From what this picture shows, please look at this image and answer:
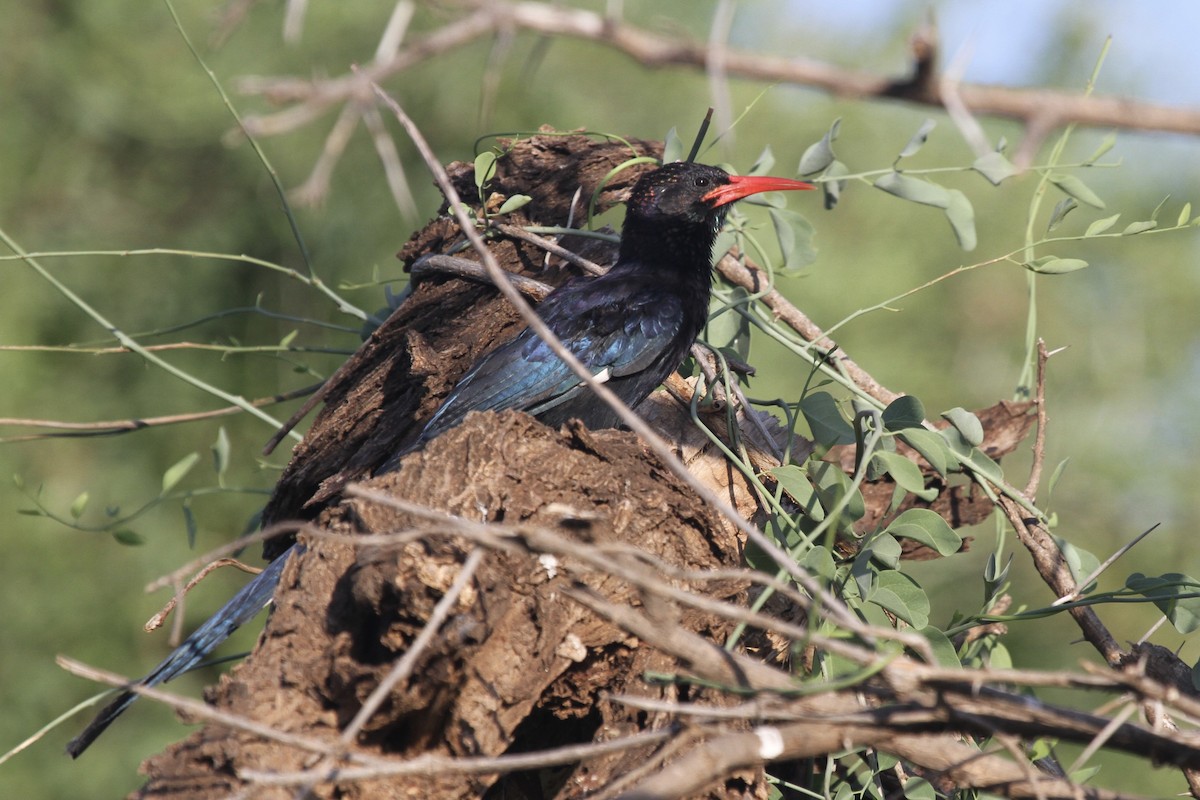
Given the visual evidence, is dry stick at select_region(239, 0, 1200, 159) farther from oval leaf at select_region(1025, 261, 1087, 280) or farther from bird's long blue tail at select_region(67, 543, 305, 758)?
oval leaf at select_region(1025, 261, 1087, 280)

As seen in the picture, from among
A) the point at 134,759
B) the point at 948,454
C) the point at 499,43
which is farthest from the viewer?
the point at 134,759

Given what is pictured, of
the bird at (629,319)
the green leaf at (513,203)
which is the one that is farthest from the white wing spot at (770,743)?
the green leaf at (513,203)

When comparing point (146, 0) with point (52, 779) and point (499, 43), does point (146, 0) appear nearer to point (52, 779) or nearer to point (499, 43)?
point (52, 779)

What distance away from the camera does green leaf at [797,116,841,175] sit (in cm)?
328

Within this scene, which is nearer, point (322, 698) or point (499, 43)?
point (499, 43)

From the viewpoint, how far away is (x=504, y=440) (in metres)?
2.51

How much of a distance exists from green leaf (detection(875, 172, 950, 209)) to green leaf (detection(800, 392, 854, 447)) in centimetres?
64

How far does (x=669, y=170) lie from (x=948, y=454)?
1.81m

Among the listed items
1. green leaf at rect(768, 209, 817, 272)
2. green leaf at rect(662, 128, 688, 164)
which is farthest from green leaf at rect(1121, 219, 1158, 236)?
green leaf at rect(662, 128, 688, 164)

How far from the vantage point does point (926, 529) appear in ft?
9.11

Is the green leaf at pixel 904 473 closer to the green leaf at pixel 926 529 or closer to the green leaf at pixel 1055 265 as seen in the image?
the green leaf at pixel 926 529

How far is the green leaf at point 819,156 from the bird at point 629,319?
327mm

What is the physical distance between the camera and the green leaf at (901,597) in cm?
268

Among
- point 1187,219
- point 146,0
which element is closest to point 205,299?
point 146,0
